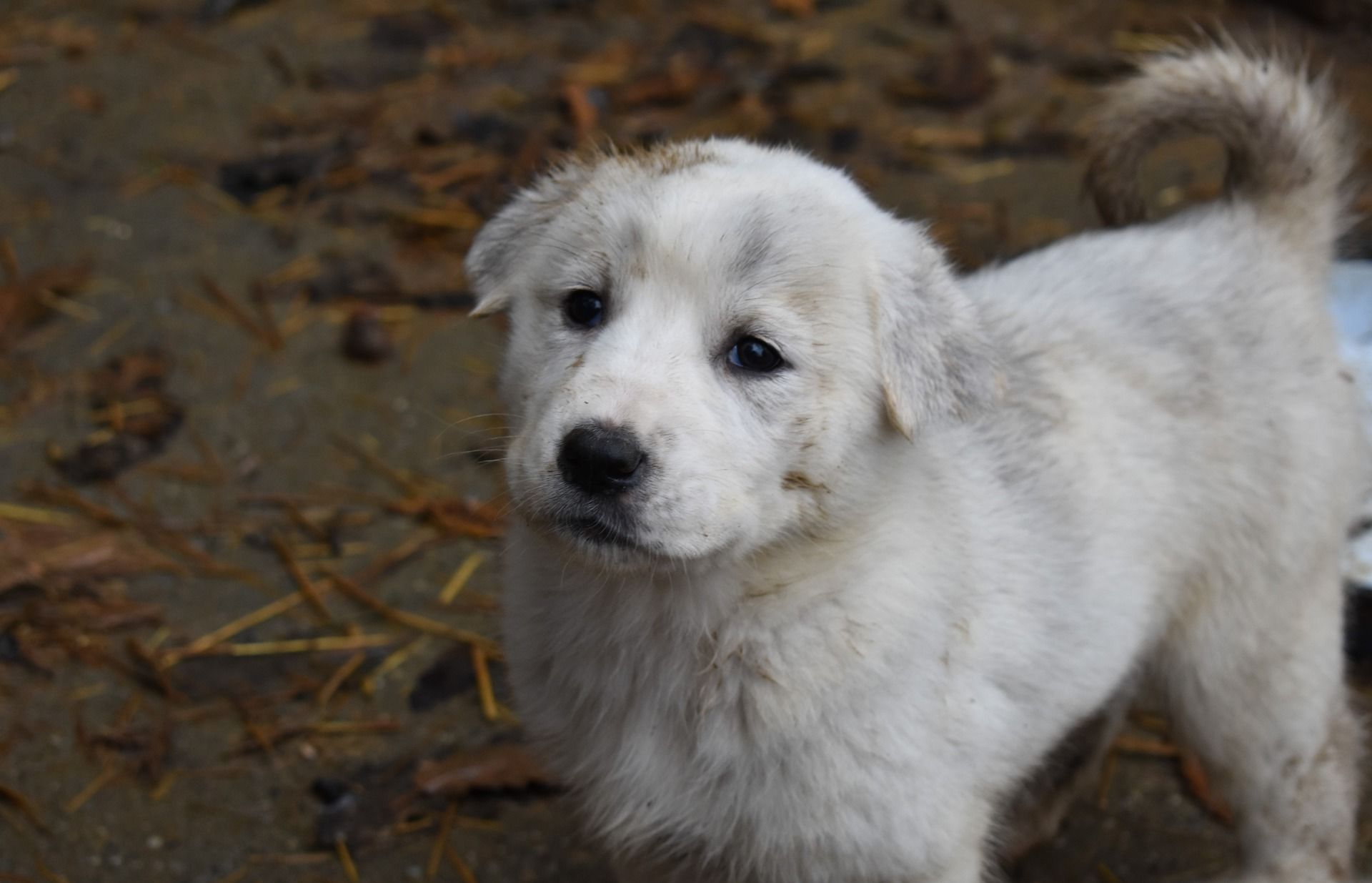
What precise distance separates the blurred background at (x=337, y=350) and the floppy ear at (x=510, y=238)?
1.04ft

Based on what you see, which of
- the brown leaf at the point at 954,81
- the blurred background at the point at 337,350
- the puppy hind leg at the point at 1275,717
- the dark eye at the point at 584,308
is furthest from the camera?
the brown leaf at the point at 954,81

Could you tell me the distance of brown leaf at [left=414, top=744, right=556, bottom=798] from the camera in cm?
383

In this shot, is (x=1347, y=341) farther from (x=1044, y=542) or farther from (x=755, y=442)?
(x=755, y=442)

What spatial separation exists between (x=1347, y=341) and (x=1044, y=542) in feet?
6.86

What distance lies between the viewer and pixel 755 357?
2.58 m

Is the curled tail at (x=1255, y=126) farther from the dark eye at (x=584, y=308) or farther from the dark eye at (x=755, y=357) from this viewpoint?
the dark eye at (x=584, y=308)

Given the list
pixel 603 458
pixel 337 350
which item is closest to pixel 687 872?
pixel 603 458

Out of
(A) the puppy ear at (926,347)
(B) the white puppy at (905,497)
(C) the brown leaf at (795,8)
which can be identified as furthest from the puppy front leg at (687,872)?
(C) the brown leaf at (795,8)

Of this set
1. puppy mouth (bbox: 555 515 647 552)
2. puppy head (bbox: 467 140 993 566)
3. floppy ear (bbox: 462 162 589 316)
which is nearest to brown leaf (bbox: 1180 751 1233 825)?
puppy head (bbox: 467 140 993 566)

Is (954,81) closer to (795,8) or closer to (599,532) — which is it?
(795,8)

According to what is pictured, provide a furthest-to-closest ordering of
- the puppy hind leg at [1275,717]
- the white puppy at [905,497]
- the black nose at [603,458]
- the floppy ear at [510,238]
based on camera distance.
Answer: the puppy hind leg at [1275,717]
the floppy ear at [510,238]
the white puppy at [905,497]
the black nose at [603,458]

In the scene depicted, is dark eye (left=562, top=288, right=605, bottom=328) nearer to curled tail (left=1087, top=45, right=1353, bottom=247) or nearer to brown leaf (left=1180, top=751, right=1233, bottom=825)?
curled tail (left=1087, top=45, right=1353, bottom=247)

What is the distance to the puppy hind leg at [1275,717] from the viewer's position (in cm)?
331

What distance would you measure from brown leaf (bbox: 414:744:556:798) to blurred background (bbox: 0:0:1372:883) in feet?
0.04
